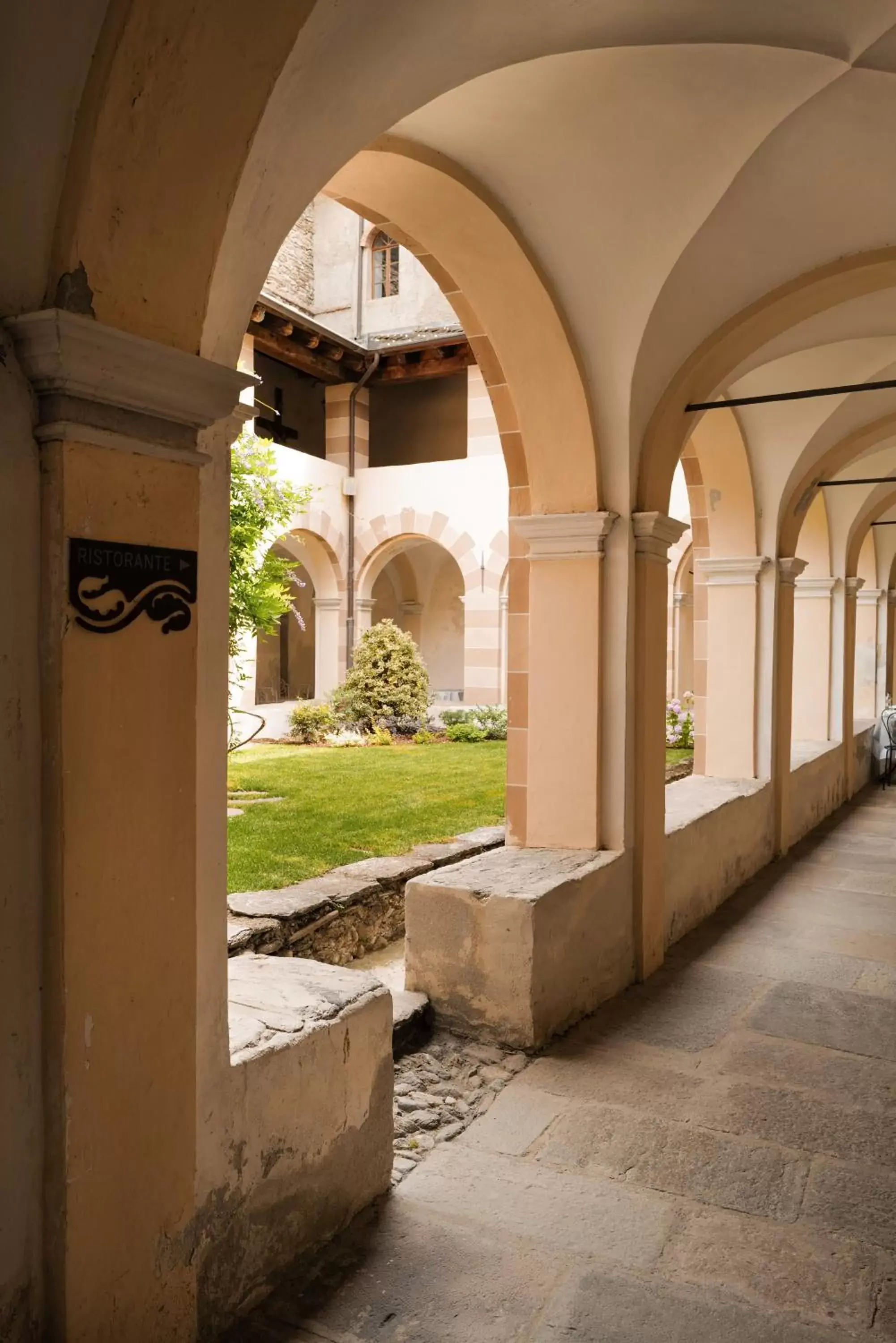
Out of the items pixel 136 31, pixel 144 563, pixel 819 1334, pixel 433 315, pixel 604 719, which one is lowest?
pixel 819 1334

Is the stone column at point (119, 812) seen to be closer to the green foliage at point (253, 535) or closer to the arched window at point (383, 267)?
the green foliage at point (253, 535)

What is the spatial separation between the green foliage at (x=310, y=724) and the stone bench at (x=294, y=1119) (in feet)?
34.6

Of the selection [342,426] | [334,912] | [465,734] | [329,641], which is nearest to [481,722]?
[465,734]

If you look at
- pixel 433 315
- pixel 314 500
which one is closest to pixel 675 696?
pixel 314 500

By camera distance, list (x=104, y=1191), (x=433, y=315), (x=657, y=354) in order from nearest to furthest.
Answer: (x=104, y=1191), (x=657, y=354), (x=433, y=315)

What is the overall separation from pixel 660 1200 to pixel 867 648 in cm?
1119

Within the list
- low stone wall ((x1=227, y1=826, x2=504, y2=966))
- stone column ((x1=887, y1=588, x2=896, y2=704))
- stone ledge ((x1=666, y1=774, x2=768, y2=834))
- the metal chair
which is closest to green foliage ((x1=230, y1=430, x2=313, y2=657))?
low stone wall ((x1=227, y1=826, x2=504, y2=966))

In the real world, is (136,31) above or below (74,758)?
above

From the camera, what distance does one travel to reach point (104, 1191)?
194 centimetres

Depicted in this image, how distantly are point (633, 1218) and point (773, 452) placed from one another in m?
5.76

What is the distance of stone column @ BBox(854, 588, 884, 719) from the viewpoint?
1267 centimetres

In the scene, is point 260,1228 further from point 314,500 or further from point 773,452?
point 314,500

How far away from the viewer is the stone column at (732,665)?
736 centimetres

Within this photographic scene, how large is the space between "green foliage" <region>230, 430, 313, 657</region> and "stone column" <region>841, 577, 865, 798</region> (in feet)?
19.1
